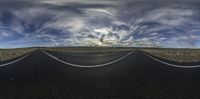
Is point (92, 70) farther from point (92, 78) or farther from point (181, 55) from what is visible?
point (181, 55)

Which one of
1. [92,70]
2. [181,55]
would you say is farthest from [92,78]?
[181,55]

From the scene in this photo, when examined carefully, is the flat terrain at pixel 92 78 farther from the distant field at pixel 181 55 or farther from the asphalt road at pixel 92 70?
the distant field at pixel 181 55

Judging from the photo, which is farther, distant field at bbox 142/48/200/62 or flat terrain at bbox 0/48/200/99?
distant field at bbox 142/48/200/62

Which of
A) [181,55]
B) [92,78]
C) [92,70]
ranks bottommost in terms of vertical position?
[92,78]

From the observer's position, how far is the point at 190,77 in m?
12.1

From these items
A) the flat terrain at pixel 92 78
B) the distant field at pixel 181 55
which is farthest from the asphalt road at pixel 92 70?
the distant field at pixel 181 55

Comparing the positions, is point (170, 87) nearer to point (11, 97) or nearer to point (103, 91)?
point (103, 91)

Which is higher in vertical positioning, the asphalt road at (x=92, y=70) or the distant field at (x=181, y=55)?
the distant field at (x=181, y=55)

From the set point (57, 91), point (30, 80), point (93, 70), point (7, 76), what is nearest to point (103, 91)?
point (93, 70)

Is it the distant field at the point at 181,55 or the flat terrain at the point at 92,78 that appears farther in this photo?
the distant field at the point at 181,55

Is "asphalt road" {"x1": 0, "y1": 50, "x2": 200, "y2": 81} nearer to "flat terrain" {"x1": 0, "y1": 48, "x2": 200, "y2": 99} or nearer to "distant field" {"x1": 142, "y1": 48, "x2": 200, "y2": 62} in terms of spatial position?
"flat terrain" {"x1": 0, "y1": 48, "x2": 200, "y2": 99}

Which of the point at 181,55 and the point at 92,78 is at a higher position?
the point at 181,55

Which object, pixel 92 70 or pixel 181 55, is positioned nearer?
pixel 92 70

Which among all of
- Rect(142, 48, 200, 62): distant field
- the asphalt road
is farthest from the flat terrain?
Rect(142, 48, 200, 62): distant field
